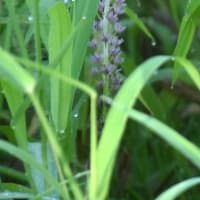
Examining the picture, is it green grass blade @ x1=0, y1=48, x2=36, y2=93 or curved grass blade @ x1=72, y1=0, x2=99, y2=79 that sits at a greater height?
green grass blade @ x1=0, y1=48, x2=36, y2=93

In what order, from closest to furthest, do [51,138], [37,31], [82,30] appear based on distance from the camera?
[51,138], [37,31], [82,30]

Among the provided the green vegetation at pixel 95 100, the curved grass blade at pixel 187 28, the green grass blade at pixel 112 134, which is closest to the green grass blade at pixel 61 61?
the green vegetation at pixel 95 100

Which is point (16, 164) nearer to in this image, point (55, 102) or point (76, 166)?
point (76, 166)

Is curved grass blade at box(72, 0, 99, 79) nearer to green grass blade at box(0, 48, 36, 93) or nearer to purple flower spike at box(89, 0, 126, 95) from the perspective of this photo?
purple flower spike at box(89, 0, 126, 95)

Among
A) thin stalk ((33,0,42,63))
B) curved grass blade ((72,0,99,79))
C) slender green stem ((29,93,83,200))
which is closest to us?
slender green stem ((29,93,83,200))

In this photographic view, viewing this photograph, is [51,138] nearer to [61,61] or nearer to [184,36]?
[61,61]

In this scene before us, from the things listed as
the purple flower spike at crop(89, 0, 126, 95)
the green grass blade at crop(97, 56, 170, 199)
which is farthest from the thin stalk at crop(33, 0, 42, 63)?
A: the green grass blade at crop(97, 56, 170, 199)

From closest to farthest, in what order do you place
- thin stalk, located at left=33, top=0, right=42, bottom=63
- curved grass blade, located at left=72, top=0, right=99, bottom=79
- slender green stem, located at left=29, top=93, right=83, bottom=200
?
slender green stem, located at left=29, top=93, right=83, bottom=200 < thin stalk, located at left=33, top=0, right=42, bottom=63 < curved grass blade, located at left=72, top=0, right=99, bottom=79

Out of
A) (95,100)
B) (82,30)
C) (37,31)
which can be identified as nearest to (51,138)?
(95,100)

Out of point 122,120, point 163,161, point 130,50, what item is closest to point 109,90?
point 122,120

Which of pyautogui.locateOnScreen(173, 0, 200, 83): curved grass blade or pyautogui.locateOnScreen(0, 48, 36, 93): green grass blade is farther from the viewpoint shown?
pyautogui.locateOnScreen(173, 0, 200, 83): curved grass blade
